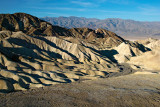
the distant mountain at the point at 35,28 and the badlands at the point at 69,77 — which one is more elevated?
the distant mountain at the point at 35,28

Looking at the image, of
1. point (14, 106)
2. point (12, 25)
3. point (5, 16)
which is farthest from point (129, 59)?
point (5, 16)

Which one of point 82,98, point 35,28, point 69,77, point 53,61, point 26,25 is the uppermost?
point 26,25

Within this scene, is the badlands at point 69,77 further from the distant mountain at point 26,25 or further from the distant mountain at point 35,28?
the distant mountain at point 26,25

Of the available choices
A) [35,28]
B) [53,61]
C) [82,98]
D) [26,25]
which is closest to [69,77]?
[53,61]

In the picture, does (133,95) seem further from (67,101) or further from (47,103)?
(47,103)

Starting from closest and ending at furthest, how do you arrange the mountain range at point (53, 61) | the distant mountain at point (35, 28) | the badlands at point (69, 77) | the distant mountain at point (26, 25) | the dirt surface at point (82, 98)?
the dirt surface at point (82, 98), the badlands at point (69, 77), the mountain range at point (53, 61), the distant mountain at point (35, 28), the distant mountain at point (26, 25)

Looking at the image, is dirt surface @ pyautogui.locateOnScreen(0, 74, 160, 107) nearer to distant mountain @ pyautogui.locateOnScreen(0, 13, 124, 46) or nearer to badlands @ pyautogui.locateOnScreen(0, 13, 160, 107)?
badlands @ pyautogui.locateOnScreen(0, 13, 160, 107)

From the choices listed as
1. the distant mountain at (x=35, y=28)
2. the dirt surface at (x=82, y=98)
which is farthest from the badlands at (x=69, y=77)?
the distant mountain at (x=35, y=28)

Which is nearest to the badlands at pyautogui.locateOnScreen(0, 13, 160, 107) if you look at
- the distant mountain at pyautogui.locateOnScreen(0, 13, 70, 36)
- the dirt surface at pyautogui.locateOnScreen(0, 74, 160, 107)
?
the dirt surface at pyautogui.locateOnScreen(0, 74, 160, 107)

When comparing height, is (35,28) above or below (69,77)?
above

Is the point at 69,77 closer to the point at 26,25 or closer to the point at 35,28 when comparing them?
the point at 35,28

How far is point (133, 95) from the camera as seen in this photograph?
24.8 meters

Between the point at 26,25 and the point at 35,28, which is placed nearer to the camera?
the point at 35,28

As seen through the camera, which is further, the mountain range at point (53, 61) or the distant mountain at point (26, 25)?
the distant mountain at point (26, 25)
